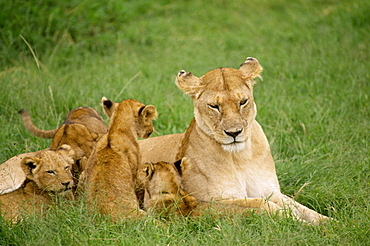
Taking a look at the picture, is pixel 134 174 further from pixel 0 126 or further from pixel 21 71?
pixel 21 71

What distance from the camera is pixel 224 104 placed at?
3.96 meters

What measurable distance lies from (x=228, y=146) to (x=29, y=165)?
156cm

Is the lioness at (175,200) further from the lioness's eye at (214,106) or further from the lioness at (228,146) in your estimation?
the lioness's eye at (214,106)

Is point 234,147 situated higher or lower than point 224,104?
lower

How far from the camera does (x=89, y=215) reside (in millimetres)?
3822

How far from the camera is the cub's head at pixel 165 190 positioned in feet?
12.5

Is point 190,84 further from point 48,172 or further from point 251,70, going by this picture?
point 48,172

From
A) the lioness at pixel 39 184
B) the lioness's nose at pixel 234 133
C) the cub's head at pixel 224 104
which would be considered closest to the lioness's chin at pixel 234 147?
the cub's head at pixel 224 104

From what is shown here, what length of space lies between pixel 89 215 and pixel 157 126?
2464mm

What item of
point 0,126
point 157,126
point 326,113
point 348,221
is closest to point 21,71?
point 0,126

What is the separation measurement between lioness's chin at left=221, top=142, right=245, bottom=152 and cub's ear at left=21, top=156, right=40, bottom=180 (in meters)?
1.46

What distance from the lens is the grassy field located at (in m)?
3.67

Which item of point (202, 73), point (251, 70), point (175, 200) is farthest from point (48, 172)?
point (202, 73)

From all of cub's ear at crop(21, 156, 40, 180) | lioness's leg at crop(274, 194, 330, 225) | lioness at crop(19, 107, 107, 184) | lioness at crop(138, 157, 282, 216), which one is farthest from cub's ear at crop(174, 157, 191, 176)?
cub's ear at crop(21, 156, 40, 180)
